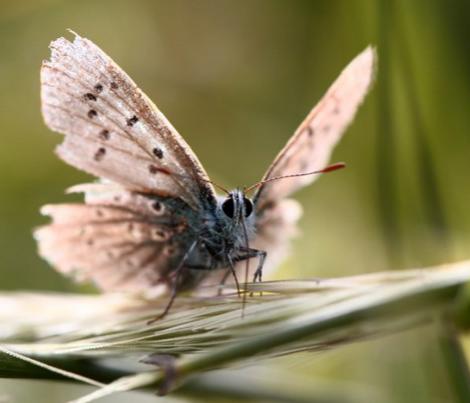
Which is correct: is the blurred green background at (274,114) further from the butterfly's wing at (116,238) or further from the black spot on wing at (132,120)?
the black spot on wing at (132,120)

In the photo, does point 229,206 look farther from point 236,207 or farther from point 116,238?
point 116,238

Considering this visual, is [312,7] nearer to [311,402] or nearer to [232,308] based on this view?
[311,402]

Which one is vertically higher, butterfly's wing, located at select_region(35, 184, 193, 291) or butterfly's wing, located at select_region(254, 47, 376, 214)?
butterfly's wing, located at select_region(254, 47, 376, 214)

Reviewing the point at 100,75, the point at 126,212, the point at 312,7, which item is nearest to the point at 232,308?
the point at 100,75

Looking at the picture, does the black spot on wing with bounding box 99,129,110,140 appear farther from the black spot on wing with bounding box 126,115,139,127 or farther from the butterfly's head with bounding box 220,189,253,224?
the butterfly's head with bounding box 220,189,253,224

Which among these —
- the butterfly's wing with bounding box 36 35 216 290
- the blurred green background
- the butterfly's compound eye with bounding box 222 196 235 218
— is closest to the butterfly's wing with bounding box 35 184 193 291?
the butterfly's wing with bounding box 36 35 216 290
